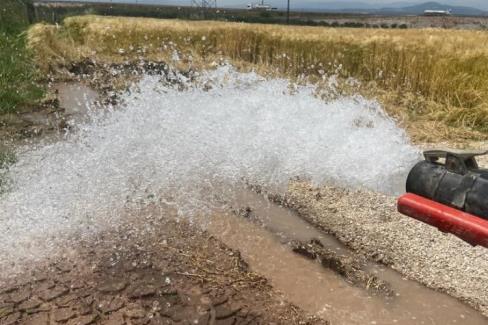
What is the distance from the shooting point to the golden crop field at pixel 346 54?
1095 centimetres

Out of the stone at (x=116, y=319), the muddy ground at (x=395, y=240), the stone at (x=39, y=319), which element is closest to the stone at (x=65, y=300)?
the stone at (x=39, y=319)

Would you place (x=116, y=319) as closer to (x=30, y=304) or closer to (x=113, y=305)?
(x=113, y=305)

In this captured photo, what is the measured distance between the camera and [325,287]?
193 inches

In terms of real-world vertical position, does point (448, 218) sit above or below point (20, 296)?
above

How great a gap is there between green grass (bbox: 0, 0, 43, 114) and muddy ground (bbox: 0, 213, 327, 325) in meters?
7.58

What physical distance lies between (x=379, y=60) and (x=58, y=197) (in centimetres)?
937

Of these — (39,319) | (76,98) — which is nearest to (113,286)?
(39,319)

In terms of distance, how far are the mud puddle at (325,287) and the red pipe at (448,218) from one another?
273 centimetres

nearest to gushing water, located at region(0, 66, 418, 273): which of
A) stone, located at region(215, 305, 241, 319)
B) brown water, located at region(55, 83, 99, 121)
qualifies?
brown water, located at region(55, 83, 99, 121)

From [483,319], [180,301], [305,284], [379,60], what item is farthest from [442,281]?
[379,60]

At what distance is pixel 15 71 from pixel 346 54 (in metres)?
9.40

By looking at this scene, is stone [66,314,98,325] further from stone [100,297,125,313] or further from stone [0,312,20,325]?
stone [0,312,20,325]

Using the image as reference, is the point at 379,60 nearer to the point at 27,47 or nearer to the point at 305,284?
the point at 305,284

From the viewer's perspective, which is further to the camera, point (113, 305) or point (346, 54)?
point (346, 54)
